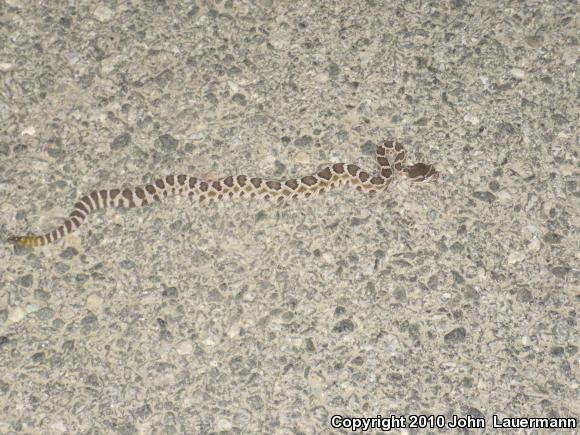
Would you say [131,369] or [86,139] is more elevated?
[86,139]

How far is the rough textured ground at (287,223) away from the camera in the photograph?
20.4 ft

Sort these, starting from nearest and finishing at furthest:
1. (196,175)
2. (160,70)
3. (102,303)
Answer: (102,303), (196,175), (160,70)

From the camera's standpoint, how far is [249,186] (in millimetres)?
7367

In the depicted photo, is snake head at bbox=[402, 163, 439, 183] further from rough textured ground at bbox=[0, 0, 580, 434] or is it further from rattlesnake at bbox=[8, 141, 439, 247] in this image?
rough textured ground at bbox=[0, 0, 580, 434]

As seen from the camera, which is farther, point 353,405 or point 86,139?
point 86,139

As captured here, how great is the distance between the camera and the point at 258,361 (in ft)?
20.8

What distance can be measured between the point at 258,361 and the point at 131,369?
3.68ft

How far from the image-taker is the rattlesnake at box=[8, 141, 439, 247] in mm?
7328

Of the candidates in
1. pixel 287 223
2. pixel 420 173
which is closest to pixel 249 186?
pixel 287 223

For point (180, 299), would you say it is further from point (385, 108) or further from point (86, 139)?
point (385, 108)

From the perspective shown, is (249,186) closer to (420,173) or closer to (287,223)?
(287,223)

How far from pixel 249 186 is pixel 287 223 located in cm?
55

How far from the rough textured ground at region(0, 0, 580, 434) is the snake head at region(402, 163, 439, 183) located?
12 centimetres

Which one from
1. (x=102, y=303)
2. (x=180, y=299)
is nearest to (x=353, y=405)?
(x=180, y=299)
